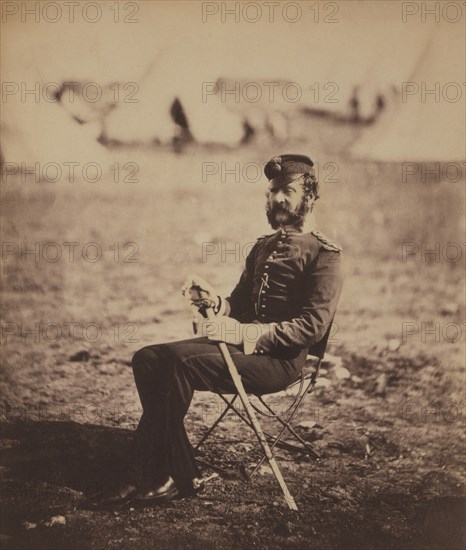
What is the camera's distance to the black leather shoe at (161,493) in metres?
2.26

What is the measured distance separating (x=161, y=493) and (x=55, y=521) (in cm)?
47

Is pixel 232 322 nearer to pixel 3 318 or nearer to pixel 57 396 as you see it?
pixel 57 396

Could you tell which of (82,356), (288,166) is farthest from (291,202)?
(82,356)

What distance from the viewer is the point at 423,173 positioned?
95.9 inches

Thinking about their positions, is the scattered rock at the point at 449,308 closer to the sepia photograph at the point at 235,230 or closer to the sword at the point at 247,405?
the sepia photograph at the point at 235,230

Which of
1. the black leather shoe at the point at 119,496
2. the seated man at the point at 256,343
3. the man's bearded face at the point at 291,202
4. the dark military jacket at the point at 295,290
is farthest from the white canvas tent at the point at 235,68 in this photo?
the black leather shoe at the point at 119,496

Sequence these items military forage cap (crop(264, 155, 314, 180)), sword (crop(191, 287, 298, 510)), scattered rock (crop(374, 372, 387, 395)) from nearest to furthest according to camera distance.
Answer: sword (crop(191, 287, 298, 510)) → military forage cap (crop(264, 155, 314, 180)) → scattered rock (crop(374, 372, 387, 395))

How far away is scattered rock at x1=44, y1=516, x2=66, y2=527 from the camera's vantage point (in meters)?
2.31

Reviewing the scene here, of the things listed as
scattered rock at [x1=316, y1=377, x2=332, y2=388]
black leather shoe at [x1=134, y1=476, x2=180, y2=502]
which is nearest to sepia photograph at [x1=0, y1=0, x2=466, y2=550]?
scattered rock at [x1=316, y1=377, x2=332, y2=388]

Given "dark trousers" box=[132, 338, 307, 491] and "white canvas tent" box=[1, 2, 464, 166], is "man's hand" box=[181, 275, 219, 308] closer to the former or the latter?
"dark trousers" box=[132, 338, 307, 491]

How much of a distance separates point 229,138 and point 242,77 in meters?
0.27

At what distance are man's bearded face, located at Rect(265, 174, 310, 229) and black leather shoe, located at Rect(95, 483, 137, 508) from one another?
4.15 feet

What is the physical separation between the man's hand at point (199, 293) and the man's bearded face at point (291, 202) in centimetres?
42

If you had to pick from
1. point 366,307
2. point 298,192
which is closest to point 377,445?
point 366,307
